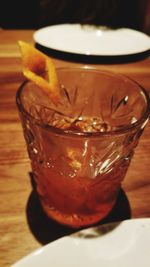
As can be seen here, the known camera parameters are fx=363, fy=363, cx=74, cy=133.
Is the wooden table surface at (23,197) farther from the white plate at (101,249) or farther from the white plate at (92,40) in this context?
the white plate at (92,40)

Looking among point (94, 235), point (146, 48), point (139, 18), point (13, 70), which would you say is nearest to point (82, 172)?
point (94, 235)

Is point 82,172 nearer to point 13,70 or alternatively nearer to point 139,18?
point 13,70

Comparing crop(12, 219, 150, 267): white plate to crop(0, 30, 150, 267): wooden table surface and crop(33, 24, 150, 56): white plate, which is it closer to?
crop(0, 30, 150, 267): wooden table surface

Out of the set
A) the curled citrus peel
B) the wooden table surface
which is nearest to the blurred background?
the wooden table surface

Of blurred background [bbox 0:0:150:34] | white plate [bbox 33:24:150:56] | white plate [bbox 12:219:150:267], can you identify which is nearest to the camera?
white plate [bbox 12:219:150:267]

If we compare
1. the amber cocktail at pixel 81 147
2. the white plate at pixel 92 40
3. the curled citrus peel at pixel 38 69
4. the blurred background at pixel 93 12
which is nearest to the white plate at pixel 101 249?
the amber cocktail at pixel 81 147
